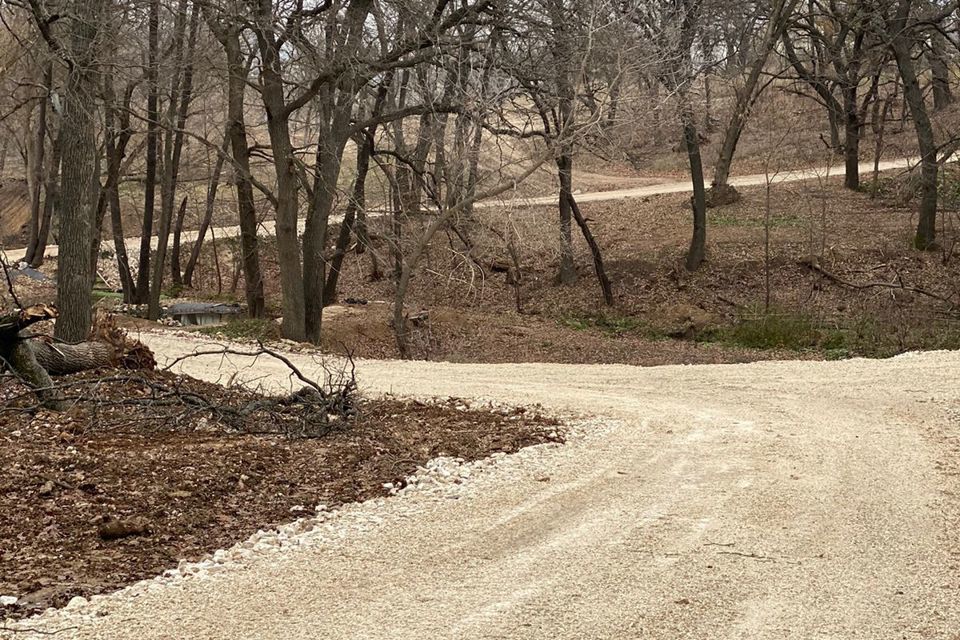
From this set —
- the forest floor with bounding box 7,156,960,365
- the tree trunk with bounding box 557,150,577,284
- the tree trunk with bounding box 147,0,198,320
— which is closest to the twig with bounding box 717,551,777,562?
the forest floor with bounding box 7,156,960,365

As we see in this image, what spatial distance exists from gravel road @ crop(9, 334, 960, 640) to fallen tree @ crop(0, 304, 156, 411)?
3.53 m

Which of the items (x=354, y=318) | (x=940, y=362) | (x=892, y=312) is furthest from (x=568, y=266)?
(x=940, y=362)

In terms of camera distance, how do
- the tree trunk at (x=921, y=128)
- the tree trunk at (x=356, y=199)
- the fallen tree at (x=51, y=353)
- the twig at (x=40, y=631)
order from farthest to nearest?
the tree trunk at (x=921, y=128) < the tree trunk at (x=356, y=199) < the fallen tree at (x=51, y=353) < the twig at (x=40, y=631)

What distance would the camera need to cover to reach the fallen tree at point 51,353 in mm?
9016

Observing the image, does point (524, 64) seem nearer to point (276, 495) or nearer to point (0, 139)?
point (276, 495)

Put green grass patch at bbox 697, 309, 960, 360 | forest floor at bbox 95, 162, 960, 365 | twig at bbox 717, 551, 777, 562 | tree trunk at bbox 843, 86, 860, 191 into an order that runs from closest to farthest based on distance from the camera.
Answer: twig at bbox 717, 551, 777, 562 → green grass patch at bbox 697, 309, 960, 360 → forest floor at bbox 95, 162, 960, 365 → tree trunk at bbox 843, 86, 860, 191

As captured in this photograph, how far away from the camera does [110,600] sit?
17.8 feet

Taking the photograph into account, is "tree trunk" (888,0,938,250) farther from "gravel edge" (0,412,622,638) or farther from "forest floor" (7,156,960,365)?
"gravel edge" (0,412,622,638)

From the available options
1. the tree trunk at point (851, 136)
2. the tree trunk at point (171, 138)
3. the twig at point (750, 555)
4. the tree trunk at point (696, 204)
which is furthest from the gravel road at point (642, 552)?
the tree trunk at point (851, 136)

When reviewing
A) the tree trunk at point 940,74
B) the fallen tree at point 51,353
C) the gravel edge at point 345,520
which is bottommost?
the gravel edge at point 345,520

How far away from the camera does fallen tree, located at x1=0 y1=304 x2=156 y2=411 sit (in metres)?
9.02

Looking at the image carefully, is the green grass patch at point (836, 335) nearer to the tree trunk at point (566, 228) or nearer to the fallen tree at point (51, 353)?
the tree trunk at point (566, 228)

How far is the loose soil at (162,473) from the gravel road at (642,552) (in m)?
0.44

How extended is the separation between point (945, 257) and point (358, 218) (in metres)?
13.7
